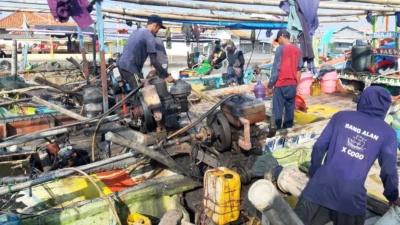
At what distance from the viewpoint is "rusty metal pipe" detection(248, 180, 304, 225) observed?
226cm

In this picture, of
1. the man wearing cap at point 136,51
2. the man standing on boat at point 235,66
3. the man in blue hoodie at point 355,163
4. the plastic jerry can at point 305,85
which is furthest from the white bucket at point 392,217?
the man standing on boat at point 235,66

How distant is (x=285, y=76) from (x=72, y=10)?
3.60 metres

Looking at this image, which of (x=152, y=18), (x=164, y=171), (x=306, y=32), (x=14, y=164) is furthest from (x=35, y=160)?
(x=306, y=32)

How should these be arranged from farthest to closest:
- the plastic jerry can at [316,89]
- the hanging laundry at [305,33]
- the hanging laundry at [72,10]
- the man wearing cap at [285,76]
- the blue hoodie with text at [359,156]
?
the plastic jerry can at [316,89]
the hanging laundry at [305,33]
the man wearing cap at [285,76]
the hanging laundry at [72,10]
the blue hoodie with text at [359,156]

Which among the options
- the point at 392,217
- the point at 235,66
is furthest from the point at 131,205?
the point at 235,66

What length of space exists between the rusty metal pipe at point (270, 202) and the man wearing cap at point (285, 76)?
3806 mm

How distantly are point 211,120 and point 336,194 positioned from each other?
1.82m

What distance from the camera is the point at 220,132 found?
4.05m

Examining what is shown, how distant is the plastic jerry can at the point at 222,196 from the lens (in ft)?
11.6

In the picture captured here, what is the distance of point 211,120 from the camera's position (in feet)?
13.9

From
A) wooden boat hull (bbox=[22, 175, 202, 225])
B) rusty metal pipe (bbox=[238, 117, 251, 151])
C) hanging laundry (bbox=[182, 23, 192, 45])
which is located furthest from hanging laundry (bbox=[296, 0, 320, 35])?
hanging laundry (bbox=[182, 23, 192, 45])

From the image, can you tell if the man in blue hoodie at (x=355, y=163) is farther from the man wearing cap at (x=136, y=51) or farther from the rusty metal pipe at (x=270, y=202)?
the man wearing cap at (x=136, y=51)

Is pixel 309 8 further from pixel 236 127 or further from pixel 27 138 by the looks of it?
pixel 27 138

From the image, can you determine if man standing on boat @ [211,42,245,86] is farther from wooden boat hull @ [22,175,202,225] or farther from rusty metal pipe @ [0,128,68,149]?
rusty metal pipe @ [0,128,68,149]
